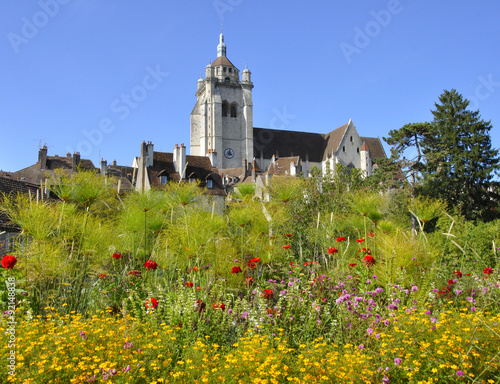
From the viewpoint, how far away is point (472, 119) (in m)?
32.8

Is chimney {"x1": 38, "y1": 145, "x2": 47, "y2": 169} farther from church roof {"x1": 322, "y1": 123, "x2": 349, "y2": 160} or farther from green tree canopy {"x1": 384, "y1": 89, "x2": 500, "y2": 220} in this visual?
church roof {"x1": 322, "y1": 123, "x2": 349, "y2": 160}

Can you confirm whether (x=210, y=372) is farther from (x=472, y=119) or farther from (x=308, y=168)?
(x=308, y=168)

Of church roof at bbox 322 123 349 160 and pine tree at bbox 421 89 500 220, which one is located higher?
church roof at bbox 322 123 349 160

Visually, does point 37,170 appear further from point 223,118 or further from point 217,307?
point 217,307

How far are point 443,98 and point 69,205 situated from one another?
112ft

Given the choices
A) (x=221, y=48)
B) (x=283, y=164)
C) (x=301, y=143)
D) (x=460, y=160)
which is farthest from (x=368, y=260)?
(x=221, y=48)

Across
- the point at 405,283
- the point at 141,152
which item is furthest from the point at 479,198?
the point at 405,283

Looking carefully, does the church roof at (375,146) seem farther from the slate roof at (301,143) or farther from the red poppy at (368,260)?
the red poppy at (368,260)

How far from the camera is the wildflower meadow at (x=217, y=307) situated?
347 cm

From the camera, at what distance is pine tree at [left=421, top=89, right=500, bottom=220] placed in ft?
100

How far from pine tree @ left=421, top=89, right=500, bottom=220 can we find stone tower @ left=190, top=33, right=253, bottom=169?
33044mm

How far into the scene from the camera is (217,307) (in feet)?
14.7

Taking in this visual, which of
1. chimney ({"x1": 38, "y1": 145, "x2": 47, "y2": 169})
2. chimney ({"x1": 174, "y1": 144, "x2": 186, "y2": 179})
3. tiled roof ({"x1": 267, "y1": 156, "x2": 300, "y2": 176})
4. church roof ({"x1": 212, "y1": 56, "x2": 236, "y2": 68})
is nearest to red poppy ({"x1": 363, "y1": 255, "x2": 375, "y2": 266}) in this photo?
chimney ({"x1": 174, "y1": 144, "x2": 186, "y2": 179})

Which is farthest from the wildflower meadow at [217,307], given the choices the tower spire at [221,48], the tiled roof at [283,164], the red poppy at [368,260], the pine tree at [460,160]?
the tower spire at [221,48]
